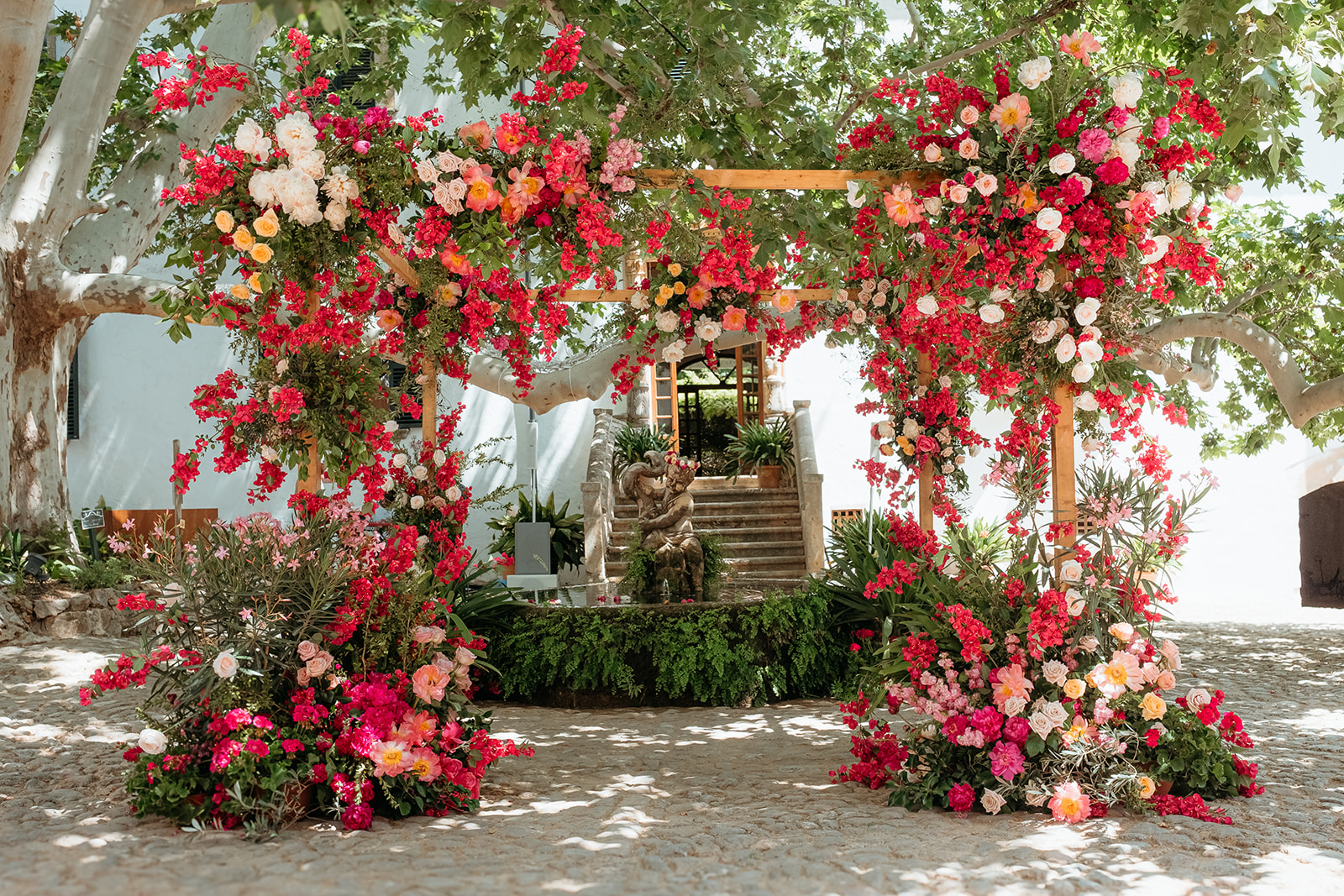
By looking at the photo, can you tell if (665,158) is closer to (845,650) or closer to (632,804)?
(632,804)

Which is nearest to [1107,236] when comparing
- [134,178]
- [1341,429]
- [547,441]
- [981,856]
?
[981,856]

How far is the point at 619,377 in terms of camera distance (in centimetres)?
695

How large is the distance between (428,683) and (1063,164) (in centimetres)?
→ 359

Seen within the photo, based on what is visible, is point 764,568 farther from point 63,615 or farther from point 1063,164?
point 1063,164

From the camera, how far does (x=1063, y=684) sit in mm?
4277

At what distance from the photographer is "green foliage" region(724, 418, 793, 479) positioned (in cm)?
1391

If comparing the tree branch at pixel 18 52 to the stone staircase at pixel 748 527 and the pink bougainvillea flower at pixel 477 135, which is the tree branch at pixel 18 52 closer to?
the pink bougainvillea flower at pixel 477 135

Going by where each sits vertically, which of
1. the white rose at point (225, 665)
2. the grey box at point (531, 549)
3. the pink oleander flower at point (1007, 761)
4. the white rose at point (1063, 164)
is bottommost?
the pink oleander flower at point (1007, 761)

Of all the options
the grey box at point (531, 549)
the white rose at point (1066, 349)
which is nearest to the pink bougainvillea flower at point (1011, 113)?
the white rose at point (1066, 349)

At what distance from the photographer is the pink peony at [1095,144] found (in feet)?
14.6

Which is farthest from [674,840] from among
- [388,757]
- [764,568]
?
[764,568]

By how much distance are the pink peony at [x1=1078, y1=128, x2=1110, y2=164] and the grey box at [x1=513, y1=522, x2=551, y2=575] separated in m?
5.04

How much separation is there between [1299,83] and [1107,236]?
2.23 metres

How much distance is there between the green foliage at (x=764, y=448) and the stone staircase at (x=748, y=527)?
0.29 metres
